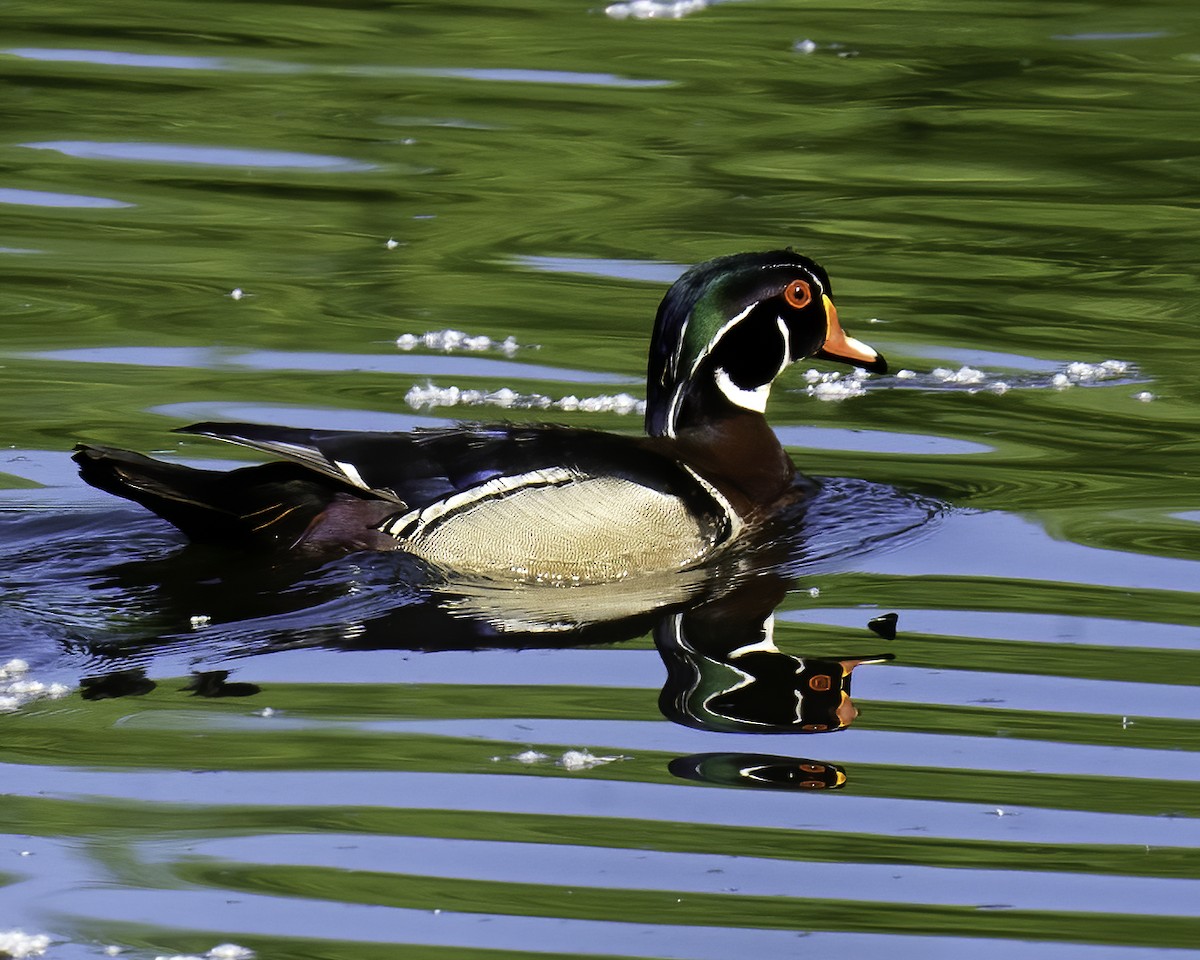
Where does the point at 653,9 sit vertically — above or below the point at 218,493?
above

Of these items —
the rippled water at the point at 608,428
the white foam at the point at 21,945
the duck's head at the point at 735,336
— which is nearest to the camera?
the white foam at the point at 21,945

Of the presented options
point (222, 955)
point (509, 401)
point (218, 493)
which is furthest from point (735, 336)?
point (222, 955)

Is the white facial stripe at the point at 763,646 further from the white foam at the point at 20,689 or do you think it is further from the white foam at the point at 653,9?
the white foam at the point at 653,9

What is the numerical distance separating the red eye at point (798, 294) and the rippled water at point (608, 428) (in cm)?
71

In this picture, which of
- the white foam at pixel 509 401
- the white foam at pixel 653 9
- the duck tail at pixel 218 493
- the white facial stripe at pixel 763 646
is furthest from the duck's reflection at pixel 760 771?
the white foam at pixel 653 9

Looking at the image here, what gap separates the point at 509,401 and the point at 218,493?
2.18 meters

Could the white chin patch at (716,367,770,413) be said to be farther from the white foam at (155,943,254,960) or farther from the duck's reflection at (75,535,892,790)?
the white foam at (155,943,254,960)

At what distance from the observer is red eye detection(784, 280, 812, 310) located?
8680 mm

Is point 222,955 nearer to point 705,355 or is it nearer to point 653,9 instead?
point 705,355

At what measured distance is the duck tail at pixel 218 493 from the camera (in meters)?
7.37

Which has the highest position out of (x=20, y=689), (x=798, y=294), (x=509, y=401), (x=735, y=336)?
(x=798, y=294)

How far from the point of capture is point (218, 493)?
752 cm

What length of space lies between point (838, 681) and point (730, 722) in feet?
1.58

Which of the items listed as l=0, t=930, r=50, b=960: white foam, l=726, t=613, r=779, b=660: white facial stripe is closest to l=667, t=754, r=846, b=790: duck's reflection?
l=726, t=613, r=779, b=660: white facial stripe
